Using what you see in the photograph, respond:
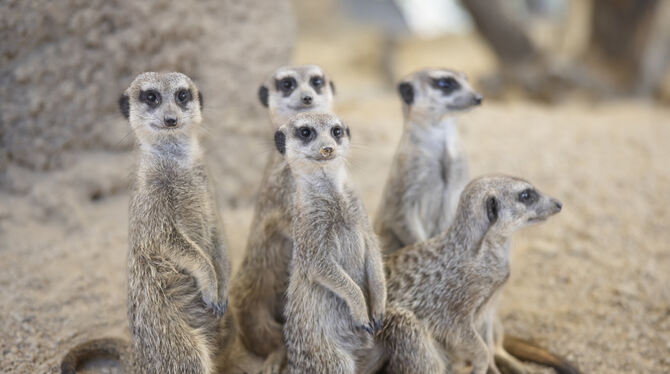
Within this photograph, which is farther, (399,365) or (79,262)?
(79,262)

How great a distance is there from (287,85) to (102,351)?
1.36 meters

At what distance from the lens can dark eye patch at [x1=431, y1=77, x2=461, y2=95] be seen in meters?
2.78

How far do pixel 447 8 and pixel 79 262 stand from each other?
858 cm

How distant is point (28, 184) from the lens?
11.0ft

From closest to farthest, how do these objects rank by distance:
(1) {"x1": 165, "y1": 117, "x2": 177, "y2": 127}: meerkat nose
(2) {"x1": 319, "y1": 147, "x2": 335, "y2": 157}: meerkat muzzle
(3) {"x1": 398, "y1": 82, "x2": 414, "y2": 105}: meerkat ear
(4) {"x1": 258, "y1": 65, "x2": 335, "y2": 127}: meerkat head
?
(2) {"x1": 319, "y1": 147, "x2": 335, "y2": 157}: meerkat muzzle < (1) {"x1": 165, "y1": 117, "x2": 177, "y2": 127}: meerkat nose < (4) {"x1": 258, "y1": 65, "x2": 335, "y2": 127}: meerkat head < (3) {"x1": 398, "y1": 82, "x2": 414, "y2": 105}: meerkat ear

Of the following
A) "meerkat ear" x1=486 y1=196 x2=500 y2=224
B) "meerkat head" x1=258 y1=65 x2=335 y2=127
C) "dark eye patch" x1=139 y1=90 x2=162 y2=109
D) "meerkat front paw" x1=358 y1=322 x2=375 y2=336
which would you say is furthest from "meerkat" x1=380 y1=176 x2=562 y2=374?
"dark eye patch" x1=139 y1=90 x2=162 y2=109

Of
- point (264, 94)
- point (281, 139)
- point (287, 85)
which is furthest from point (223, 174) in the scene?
point (281, 139)

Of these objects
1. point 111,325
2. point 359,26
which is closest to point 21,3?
point 111,325

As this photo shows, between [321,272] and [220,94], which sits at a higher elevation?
[220,94]

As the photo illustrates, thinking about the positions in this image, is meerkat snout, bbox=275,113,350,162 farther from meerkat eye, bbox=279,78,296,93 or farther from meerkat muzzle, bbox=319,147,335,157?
meerkat eye, bbox=279,78,296,93

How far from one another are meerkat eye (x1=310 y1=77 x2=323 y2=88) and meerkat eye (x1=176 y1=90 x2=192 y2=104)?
622 millimetres

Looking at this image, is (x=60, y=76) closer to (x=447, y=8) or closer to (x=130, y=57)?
(x=130, y=57)

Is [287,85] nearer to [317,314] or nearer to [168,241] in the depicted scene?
[168,241]

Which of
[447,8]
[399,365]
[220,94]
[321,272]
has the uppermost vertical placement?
[447,8]
